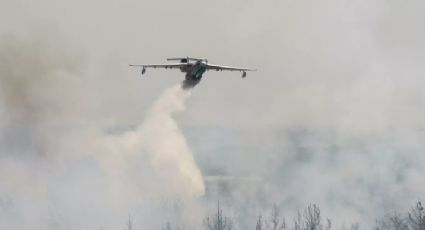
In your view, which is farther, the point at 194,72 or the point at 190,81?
the point at 190,81

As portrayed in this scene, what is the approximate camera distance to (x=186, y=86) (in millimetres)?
166625

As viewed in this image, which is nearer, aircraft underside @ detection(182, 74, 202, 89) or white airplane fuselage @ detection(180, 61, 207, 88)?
white airplane fuselage @ detection(180, 61, 207, 88)

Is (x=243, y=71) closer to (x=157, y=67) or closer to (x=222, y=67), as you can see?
(x=222, y=67)

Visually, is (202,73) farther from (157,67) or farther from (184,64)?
(157,67)

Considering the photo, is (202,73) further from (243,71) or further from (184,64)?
(243,71)

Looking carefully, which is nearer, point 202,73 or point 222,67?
point 202,73

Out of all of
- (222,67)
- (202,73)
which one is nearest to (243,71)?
(222,67)

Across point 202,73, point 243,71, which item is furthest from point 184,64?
point 243,71

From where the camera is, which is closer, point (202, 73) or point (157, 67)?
point (202, 73)

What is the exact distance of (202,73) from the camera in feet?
527

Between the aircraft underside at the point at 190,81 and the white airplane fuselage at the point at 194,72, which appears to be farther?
the aircraft underside at the point at 190,81

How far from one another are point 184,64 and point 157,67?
12386 mm

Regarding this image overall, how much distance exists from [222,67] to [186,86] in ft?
33.7

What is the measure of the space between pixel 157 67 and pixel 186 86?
10.4 m
